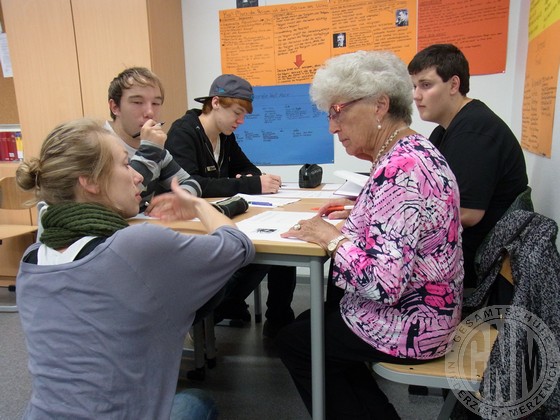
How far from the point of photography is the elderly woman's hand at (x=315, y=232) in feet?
3.42

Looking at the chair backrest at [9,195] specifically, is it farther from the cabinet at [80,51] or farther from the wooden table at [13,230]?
the cabinet at [80,51]

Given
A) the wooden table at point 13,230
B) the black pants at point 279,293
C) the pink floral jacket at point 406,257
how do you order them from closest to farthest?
the pink floral jacket at point 406,257 < the black pants at point 279,293 < the wooden table at point 13,230

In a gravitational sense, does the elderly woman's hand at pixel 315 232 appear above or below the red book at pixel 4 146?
below

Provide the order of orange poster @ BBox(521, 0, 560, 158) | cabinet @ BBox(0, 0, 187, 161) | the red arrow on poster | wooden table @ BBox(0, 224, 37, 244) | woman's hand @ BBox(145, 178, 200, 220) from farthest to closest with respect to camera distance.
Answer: the red arrow on poster, wooden table @ BBox(0, 224, 37, 244), cabinet @ BBox(0, 0, 187, 161), orange poster @ BBox(521, 0, 560, 158), woman's hand @ BBox(145, 178, 200, 220)

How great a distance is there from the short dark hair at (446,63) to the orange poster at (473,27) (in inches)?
34.0

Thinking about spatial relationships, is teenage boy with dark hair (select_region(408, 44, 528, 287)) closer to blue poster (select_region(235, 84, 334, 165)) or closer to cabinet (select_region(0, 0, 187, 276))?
blue poster (select_region(235, 84, 334, 165))

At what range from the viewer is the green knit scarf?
795mm

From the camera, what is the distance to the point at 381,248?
3.02ft

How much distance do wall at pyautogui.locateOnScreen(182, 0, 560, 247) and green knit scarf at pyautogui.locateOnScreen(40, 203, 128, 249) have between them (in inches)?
55.1

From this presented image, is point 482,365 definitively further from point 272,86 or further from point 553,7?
point 272,86

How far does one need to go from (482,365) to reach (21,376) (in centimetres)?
197

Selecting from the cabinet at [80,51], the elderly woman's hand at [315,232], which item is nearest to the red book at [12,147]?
the cabinet at [80,51]

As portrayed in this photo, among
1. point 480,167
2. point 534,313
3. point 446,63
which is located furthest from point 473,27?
point 534,313
